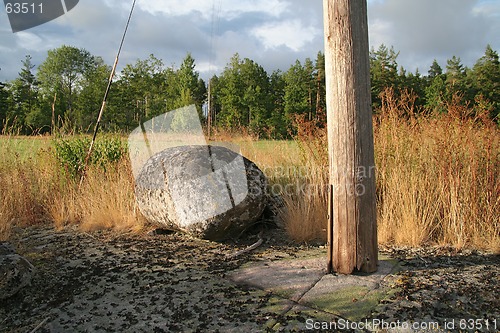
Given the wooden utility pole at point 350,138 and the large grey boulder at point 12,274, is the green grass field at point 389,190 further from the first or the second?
the large grey boulder at point 12,274

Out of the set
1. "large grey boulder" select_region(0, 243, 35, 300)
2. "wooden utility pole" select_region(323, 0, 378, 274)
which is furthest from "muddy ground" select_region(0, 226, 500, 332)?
"wooden utility pole" select_region(323, 0, 378, 274)

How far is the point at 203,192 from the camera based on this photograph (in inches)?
158

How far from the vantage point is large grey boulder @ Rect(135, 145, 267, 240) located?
13.1 ft

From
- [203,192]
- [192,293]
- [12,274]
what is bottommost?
[192,293]

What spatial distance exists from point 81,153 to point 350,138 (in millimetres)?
5100

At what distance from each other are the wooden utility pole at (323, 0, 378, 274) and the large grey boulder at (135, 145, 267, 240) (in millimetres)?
1355

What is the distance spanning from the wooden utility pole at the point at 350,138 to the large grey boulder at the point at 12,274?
2.45 meters

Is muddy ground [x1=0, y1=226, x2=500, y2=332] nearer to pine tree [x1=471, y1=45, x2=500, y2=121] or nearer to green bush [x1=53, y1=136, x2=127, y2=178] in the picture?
green bush [x1=53, y1=136, x2=127, y2=178]

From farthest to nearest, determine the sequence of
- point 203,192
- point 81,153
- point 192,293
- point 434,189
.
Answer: point 81,153, point 434,189, point 203,192, point 192,293

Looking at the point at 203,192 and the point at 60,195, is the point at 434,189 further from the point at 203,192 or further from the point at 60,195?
the point at 60,195

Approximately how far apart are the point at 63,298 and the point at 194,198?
163cm

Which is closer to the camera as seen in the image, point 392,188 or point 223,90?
point 392,188

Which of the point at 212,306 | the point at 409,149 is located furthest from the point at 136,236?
the point at 409,149

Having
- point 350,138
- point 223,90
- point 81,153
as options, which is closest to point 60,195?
point 81,153
